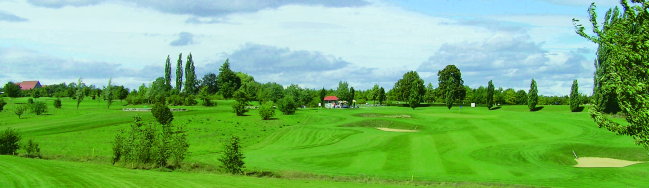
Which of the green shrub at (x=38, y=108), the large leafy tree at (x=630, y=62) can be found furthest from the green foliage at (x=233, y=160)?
the green shrub at (x=38, y=108)

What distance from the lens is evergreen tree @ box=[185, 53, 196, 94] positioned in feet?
598

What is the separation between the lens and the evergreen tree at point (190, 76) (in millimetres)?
182375

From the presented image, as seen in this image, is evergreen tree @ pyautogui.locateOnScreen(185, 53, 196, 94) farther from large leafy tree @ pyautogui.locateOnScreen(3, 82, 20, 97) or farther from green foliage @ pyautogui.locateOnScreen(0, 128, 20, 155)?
green foliage @ pyautogui.locateOnScreen(0, 128, 20, 155)

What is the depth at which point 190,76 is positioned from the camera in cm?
18400

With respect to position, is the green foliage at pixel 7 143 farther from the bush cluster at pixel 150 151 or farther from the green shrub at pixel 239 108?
the green shrub at pixel 239 108

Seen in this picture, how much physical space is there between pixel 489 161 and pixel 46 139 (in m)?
54.0

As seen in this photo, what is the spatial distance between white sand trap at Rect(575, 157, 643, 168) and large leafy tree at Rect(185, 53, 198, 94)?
150 m

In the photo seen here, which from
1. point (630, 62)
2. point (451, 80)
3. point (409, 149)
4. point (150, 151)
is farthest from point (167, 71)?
point (630, 62)

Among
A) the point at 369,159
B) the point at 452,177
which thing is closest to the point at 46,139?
the point at 369,159

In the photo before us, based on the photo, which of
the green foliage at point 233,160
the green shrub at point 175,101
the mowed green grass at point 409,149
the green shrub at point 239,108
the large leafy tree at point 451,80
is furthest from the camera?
the large leafy tree at point 451,80

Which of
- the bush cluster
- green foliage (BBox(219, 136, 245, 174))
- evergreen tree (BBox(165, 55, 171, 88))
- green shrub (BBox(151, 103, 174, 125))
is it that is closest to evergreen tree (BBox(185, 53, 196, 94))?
evergreen tree (BBox(165, 55, 171, 88))

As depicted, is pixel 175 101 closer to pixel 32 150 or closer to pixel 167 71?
pixel 167 71

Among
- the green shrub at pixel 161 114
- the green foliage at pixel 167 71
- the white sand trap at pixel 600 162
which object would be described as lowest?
the white sand trap at pixel 600 162

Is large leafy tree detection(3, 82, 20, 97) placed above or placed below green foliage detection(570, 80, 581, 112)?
above
